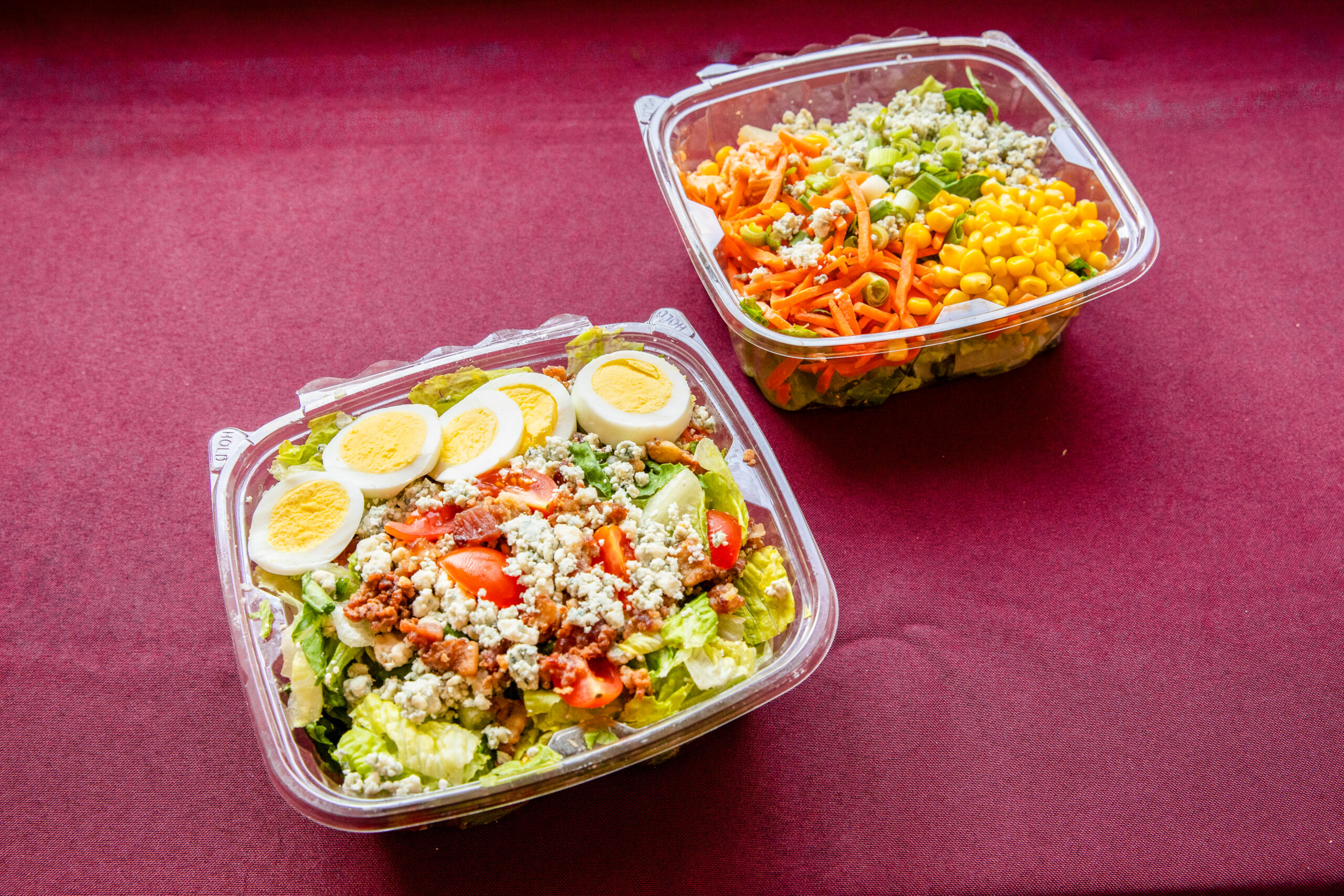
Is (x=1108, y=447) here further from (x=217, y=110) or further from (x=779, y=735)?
(x=217, y=110)

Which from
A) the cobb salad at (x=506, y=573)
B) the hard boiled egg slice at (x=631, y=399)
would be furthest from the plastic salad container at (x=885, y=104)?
the cobb salad at (x=506, y=573)

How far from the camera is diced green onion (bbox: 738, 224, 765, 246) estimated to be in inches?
99.2

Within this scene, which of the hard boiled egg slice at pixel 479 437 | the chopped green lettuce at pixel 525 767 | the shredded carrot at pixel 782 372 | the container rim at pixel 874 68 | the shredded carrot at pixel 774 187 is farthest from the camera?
the shredded carrot at pixel 774 187

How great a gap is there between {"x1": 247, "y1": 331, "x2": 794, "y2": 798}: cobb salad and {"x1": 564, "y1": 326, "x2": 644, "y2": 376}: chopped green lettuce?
0.24 feet

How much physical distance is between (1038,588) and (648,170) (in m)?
2.03

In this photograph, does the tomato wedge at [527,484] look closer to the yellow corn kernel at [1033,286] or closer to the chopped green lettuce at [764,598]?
the chopped green lettuce at [764,598]

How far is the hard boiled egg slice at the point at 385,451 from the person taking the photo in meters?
2.00

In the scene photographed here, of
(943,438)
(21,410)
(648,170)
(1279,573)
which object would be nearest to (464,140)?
(648,170)

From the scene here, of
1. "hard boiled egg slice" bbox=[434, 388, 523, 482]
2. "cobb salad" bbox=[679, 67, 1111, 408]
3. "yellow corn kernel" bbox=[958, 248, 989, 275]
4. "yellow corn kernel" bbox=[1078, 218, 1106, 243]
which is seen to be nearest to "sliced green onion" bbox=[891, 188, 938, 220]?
"cobb salad" bbox=[679, 67, 1111, 408]

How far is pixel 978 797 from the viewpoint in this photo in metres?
2.19

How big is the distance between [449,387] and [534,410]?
0.24m

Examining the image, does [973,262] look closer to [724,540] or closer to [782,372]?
[782,372]

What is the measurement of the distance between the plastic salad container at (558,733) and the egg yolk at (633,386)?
141 mm

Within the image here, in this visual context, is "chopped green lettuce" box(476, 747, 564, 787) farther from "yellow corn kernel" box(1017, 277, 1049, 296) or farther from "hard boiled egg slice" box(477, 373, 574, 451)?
"yellow corn kernel" box(1017, 277, 1049, 296)
